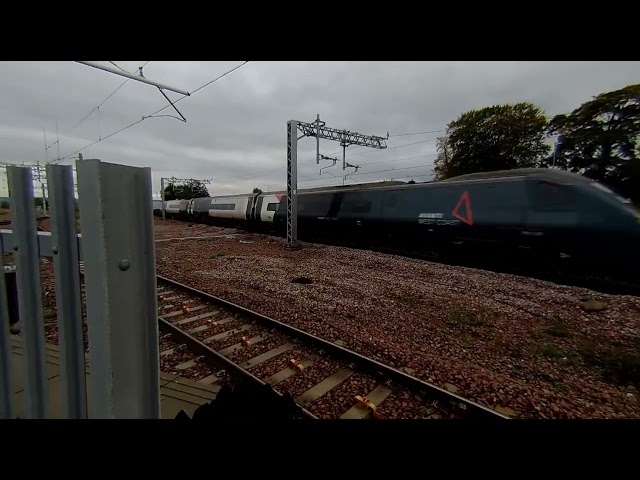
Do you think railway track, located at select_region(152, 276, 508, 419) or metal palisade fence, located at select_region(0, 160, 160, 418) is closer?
metal palisade fence, located at select_region(0, 160, 160, 418)

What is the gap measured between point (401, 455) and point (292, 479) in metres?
0.45

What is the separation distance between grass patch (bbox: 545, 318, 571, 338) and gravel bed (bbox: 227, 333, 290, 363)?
13.8ft

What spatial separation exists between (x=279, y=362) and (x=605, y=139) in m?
30.9

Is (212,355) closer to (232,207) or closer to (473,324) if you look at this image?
(473,324)

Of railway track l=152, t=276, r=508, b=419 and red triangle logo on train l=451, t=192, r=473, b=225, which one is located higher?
red triangle logo on train l=451, t=192, r=473, b=225

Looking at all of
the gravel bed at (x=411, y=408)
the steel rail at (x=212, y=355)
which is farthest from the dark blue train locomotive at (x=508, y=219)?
the steel rail at (x=212, y=355)

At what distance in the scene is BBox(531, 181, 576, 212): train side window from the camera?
745 cm

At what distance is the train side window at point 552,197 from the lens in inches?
293

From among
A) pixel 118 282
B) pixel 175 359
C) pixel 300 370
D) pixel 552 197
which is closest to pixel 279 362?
pixel 300 370

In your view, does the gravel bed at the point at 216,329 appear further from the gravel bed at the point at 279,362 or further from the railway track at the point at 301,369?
the gravel bed at the point at 279,362

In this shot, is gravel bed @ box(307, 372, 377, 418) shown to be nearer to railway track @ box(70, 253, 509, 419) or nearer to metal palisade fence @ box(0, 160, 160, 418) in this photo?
railway track @ box(70, 253, 509, 419)

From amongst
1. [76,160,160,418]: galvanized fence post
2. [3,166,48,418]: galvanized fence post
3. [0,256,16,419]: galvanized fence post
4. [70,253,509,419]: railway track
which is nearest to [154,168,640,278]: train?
[70,253,509,419]: railway track

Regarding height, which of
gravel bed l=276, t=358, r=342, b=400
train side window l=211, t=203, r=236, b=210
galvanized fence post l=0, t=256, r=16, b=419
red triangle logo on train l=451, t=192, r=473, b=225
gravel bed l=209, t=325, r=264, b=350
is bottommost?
gravel bed l=276, t=358, r=342, b=400

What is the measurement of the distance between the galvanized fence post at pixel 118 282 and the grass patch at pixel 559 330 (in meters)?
5.64
